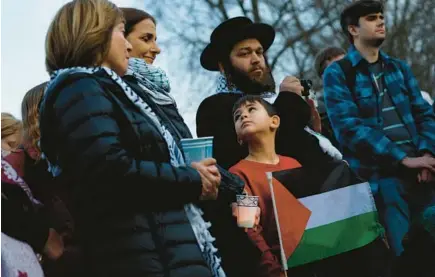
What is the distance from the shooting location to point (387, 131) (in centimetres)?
484

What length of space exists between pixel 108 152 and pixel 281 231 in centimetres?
123

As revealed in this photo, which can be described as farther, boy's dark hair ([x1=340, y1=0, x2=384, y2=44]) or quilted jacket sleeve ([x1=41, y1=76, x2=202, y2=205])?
boy's dark hair ([x1=340, y1=0, x2=384, y2=44])

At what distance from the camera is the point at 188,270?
307cm

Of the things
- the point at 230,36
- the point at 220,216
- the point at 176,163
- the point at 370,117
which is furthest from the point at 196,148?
the point at 370,117

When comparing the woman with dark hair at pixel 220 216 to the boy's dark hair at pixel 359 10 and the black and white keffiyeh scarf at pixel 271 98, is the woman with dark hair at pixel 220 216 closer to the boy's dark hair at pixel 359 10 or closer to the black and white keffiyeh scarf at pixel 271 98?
the black and white keffiyeh scarf at pixel 271 98

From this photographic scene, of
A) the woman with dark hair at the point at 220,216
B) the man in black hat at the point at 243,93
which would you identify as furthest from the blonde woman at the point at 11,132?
the woman with dark hair at the point at 220,216

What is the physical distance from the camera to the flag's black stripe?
414 cm

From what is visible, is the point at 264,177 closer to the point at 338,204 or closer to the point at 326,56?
the point at 338,204

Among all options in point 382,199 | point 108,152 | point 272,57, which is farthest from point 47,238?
point 272,57

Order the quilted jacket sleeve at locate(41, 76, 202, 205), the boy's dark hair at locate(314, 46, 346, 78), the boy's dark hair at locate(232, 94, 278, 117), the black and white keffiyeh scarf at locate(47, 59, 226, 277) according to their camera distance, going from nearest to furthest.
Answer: the quilted jacket sleeve at locate(41, 76, 202, 205), the black and white keffiyeh scarf at locate(47, 59, 226, 277), the boy's dark hair at locate(232, 94, 278, 117), the boy's dark hair at locate(314, 46, 346, 78)

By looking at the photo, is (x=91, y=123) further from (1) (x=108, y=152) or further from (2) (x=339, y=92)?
(2) (x=339, y=92)

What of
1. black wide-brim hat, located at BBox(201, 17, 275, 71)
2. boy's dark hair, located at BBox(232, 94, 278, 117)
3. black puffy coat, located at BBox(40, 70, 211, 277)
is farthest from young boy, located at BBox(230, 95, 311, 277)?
black puffy coat, located at BBox(40, 70, 211, 277)

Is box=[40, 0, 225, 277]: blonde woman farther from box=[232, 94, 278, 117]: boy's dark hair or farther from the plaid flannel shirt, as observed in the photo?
the plaid flannel shirt

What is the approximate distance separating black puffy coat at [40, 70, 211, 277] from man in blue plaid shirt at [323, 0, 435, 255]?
1.84 meters
